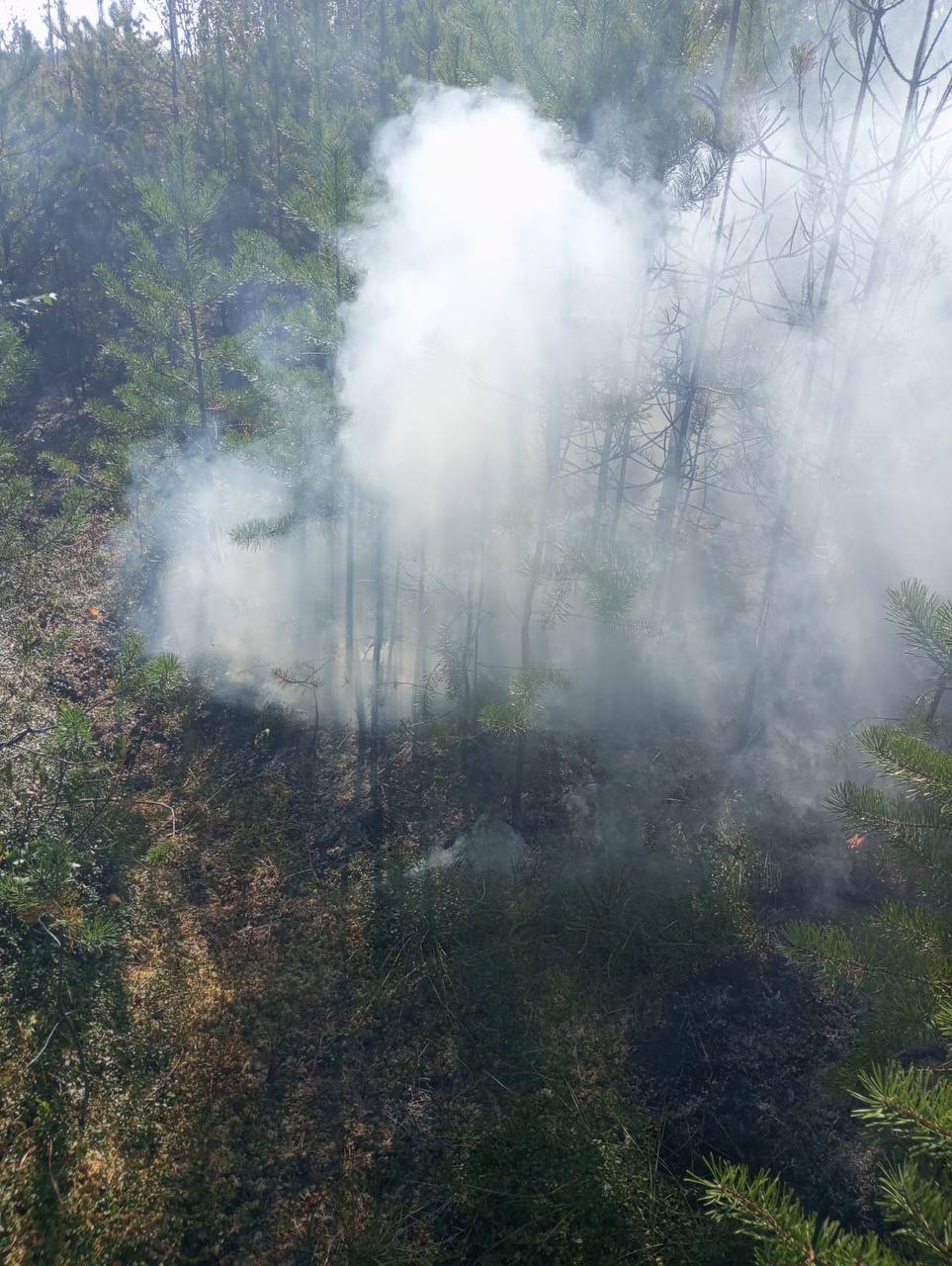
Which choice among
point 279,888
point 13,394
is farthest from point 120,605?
point 13,394

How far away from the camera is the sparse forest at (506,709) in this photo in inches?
158

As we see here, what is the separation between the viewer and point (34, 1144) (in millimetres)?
4059

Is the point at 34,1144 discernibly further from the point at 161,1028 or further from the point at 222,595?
the point at 222,595

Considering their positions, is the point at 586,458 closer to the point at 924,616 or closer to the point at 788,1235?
the point at 924,616

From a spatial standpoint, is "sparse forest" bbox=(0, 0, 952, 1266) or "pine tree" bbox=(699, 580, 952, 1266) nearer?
"pine tree" bbox=(699, 580, 952, 1266)

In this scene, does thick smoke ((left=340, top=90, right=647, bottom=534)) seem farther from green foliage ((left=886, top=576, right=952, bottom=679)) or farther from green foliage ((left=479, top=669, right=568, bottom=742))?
green foliage ((left=886, top=576, right=952, bottom=679))

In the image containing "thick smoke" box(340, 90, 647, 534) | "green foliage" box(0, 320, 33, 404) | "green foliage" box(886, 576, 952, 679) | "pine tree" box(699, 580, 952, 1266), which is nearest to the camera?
"pine tree" box(699, 580, 952, 1266)

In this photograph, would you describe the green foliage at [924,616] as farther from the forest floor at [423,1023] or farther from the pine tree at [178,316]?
the pine tree at [178,316]

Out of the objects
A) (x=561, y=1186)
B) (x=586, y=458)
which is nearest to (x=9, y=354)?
(x=586, y=458)

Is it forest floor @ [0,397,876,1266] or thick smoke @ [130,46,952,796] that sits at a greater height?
thick smoke @ [130,46,952,796]

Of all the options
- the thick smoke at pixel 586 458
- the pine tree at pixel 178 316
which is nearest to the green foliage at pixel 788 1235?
the thick smoke at pixel 586 458

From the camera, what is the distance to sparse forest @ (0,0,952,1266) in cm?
402

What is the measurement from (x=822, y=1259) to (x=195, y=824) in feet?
17.9

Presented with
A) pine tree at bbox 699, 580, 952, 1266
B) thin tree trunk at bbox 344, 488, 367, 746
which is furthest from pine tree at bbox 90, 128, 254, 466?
pine tree at bbox 699, 580, 952, 1266
